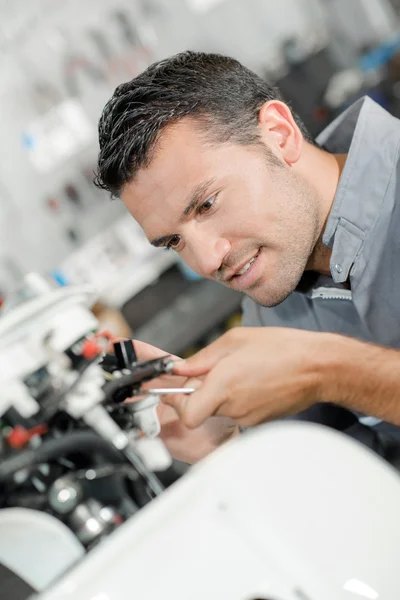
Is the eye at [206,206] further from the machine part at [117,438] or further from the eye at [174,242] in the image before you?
the machine part at [117,438]

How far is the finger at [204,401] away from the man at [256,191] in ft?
0.83

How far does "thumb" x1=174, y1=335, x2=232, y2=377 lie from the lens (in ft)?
1.80

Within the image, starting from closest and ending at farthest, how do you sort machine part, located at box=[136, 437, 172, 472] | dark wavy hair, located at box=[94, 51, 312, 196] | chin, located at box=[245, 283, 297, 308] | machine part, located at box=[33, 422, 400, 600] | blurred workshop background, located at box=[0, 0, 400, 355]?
machine part, located at box=[33, 422, 400, 600] → machine part, located at box=[136, 437, 172, 472] → dark wavy hair, located at box=[94, 51, 312, 196] → chin, located at box=[245, 283, 297, 308] → blurred workshop background, located at box=[0, 0, 400, 355]

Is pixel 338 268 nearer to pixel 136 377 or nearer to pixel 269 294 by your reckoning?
pixel 269 294

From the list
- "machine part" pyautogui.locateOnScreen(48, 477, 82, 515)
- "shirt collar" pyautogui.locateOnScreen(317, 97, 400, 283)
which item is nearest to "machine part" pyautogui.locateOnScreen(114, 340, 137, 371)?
"machine part" pyautogui.locateOnScreen(48, 477, 82, 515)

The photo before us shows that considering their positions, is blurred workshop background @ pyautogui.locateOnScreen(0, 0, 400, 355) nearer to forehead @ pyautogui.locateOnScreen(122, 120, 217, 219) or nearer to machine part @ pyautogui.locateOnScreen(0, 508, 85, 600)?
forehead @ pyautogui.locateOnScreen(122, 120, 217, 219)

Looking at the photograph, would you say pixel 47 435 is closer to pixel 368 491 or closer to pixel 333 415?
pixel 368 491

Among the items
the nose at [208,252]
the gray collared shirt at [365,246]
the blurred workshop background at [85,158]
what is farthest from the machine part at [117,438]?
the blurred workshop background at [85,158]

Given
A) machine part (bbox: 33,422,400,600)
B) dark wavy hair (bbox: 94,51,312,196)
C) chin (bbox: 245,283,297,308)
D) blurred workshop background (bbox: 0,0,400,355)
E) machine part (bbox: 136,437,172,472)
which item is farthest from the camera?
blurred workshop background (bbox: 0,0,400,355)

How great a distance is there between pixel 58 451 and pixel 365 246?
49cm

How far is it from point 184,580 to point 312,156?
64cm

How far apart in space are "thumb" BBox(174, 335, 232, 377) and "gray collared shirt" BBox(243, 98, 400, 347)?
301 millimetres

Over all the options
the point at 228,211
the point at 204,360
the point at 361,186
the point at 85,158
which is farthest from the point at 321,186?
the point at 85,158

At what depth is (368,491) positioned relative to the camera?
0.49 meters
